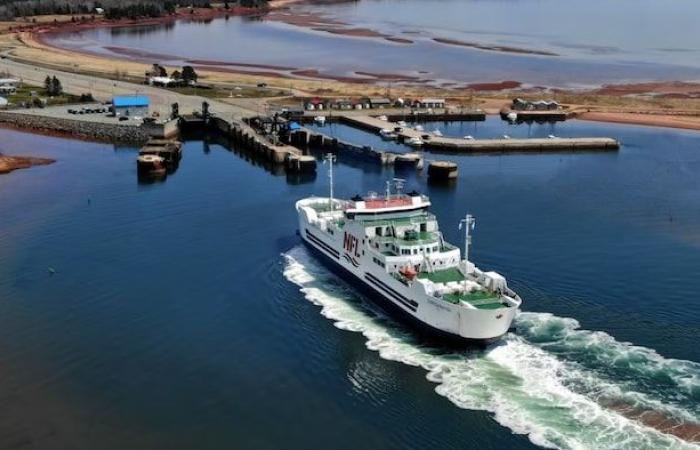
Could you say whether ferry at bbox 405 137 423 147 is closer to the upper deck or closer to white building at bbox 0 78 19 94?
the upper deck


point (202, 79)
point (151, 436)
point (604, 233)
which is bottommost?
point (151, 436)

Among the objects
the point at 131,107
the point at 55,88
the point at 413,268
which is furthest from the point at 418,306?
the point at 55,88

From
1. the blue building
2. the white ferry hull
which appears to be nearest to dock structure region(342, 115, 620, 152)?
the blue building

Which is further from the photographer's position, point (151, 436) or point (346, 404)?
point (346, 404)

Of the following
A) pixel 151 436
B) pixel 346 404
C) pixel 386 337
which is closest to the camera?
pixel 151 436

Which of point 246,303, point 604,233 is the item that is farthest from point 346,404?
point 604,233

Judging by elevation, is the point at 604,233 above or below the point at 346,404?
above

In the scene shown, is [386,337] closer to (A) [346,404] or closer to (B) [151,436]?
(A) [346,404]
